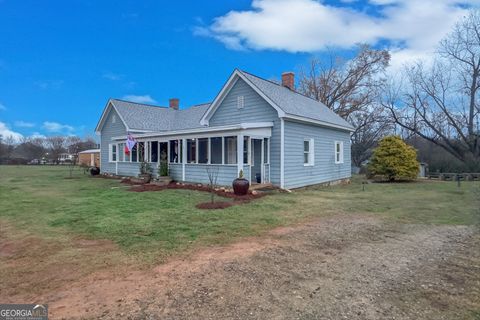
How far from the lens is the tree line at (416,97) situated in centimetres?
2425

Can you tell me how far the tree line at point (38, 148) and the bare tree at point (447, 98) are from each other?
48.5 meters

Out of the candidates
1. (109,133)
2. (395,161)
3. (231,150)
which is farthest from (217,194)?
(109,133)

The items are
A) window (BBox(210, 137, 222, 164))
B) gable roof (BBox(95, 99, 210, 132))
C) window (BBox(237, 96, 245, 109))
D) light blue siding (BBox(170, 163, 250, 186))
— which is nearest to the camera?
light blue siding (BBox(170, 163, 250, 186))

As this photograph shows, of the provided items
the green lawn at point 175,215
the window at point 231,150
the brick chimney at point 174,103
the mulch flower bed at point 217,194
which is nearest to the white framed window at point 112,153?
the mulch flower bed at point 217,194

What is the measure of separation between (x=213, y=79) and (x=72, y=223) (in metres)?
25.5

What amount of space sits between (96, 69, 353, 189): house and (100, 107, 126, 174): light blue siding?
1.02m

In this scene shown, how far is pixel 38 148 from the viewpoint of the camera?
5725 centimetres

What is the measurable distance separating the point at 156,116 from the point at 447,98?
24.4m

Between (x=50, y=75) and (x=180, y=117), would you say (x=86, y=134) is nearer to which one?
(x=50, y=75)

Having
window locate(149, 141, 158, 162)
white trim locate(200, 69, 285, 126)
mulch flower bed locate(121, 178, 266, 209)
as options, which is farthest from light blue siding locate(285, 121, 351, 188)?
window locate(149, 141, 158, 162)

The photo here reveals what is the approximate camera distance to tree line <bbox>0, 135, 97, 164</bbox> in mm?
54369

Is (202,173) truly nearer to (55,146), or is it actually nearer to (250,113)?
(250,113)

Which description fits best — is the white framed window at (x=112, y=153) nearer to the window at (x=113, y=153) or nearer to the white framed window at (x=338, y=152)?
the window at (x=113, y=153)

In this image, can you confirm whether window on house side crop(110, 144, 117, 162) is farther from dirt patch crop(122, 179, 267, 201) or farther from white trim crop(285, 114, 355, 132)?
white trim crop(285, 114, 355, 132)
